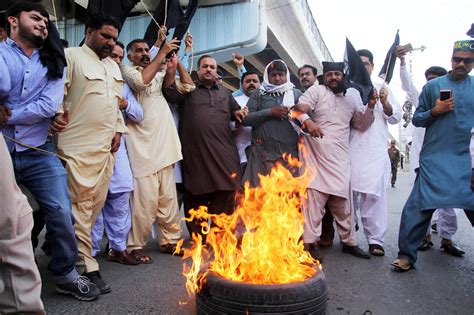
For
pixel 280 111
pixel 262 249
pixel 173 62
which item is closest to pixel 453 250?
pixel 280 111

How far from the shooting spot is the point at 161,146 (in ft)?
14.1

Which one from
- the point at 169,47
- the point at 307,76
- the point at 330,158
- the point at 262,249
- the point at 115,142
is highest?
the point at 169,47

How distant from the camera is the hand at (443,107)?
3.85 metres

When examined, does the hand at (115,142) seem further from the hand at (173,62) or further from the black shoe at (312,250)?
the black shoe at (312,250)

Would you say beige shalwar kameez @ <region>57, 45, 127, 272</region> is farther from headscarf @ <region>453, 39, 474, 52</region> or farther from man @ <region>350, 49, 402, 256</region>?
headscarf @ <region>453, 39, 474, 52</region>

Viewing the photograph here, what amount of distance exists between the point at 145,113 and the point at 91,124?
39.8 inches

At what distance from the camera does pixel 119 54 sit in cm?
430

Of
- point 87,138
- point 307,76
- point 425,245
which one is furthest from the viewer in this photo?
point 307,76

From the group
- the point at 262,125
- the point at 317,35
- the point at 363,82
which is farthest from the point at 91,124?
the point at 317,35

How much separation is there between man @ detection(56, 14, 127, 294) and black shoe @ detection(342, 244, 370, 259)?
248cm

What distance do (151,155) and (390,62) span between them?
2.76 metres

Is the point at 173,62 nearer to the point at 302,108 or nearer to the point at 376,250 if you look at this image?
the point at 302,108

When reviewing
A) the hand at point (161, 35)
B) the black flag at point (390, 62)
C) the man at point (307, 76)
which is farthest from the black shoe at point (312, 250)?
the hand at point (161, 35)

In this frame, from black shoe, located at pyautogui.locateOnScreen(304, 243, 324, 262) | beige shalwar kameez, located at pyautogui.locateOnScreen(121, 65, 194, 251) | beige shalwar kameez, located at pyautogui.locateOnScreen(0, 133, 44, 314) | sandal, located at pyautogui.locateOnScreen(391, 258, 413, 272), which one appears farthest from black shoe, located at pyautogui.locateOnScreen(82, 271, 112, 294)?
sandal, located at pyautogui.locateOnScreen(391, 258, 413, 272)
